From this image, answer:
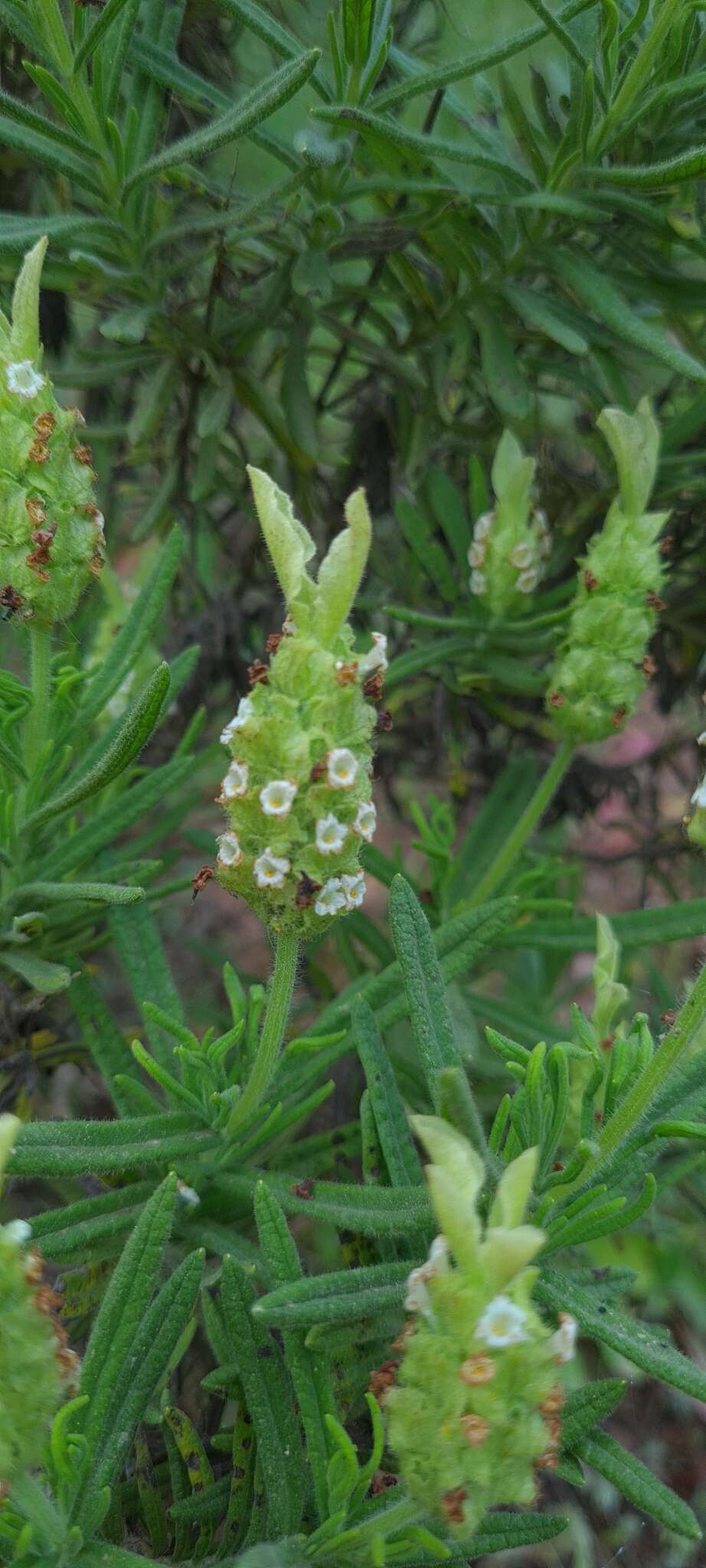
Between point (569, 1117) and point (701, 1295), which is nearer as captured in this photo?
point (569, 1117)

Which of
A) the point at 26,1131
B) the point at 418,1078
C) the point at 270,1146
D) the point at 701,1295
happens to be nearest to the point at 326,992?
the point at 418,1078

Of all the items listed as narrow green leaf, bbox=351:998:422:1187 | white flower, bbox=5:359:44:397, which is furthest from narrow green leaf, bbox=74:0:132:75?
narrow green leaf, bbox=351:998:422:1187

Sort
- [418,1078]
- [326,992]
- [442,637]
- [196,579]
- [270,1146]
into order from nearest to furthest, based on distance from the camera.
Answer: [270,1146] → [418,1078] → [442,637] → [326,992] → [196,579]

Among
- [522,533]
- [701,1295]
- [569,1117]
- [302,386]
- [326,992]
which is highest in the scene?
[302,386]

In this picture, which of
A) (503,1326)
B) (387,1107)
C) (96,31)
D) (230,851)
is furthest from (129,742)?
(96,31)

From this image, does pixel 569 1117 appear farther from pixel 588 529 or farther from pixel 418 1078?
pixel 588 529

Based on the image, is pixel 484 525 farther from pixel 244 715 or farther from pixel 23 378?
pixel 244 715
